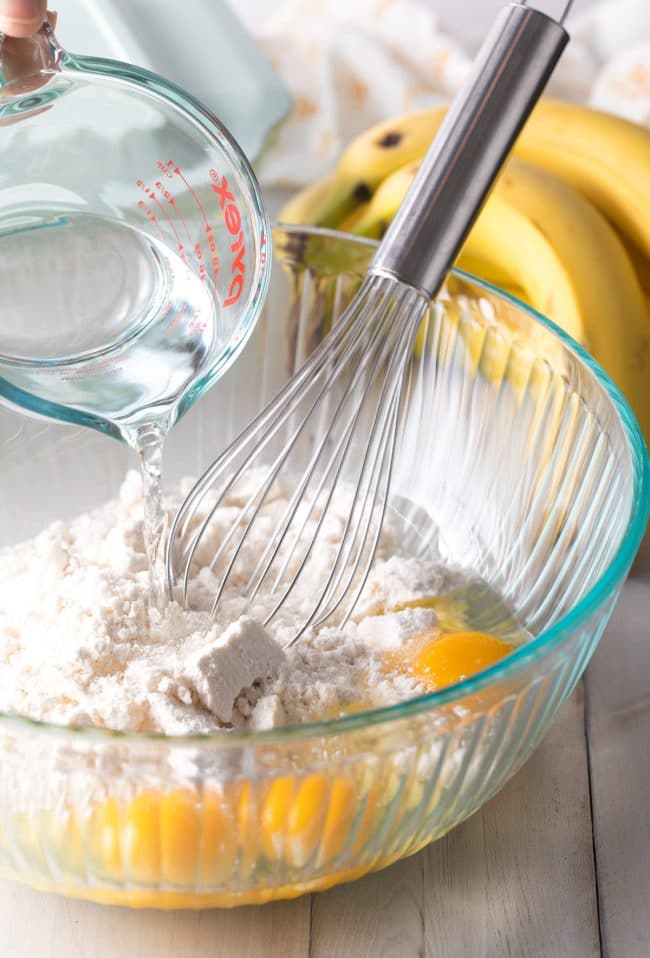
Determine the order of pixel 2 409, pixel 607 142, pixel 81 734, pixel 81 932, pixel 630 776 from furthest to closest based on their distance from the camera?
pixel 607 142, pixel 2 409, pixel 630 776, pixel 81 932, pixel 81 734

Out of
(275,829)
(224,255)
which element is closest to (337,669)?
(275,829)

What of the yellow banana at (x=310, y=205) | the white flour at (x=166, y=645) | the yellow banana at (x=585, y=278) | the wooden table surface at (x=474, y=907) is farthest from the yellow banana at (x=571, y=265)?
the wooden table surface at (x=474, y=907)

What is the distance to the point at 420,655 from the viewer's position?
737 mm

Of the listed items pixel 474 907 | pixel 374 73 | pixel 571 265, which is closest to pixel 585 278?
pixel 571 265

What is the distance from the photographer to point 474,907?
26.6 inches

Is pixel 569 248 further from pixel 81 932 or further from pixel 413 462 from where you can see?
pixel 81 932

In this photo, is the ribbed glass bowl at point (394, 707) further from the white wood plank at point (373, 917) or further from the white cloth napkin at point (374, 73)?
the white cloth napkin at point (374, 73)

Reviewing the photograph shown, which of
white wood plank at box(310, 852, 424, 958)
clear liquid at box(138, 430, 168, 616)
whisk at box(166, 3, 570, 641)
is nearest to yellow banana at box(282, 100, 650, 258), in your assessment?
whisk at box(166, 3, 570, 641)

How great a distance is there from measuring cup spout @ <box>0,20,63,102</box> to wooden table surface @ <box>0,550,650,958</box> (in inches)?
18.7

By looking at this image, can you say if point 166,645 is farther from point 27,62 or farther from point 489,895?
point 27,62

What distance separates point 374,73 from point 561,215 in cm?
61

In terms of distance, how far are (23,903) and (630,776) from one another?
402 millimetres

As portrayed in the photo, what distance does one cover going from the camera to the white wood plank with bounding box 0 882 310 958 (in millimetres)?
646

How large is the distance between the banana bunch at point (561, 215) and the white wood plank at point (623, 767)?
0.19 meters
